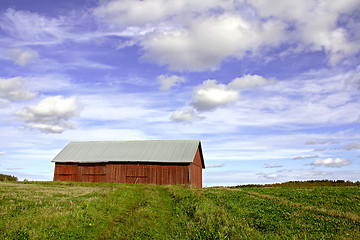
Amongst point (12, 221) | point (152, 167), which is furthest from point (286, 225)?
point (152, 167)

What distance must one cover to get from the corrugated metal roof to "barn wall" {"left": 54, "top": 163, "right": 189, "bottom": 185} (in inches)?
37.7

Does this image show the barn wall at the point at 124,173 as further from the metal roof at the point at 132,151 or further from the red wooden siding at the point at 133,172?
the metal roof at the point at 132,151

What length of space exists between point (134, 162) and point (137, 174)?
6.89ft

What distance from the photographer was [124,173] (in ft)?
149

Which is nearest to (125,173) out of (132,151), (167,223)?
(132,151)

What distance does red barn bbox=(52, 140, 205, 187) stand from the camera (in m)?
43.3

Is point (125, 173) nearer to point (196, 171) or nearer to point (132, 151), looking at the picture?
point (132, 151)

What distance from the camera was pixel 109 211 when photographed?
15133mm

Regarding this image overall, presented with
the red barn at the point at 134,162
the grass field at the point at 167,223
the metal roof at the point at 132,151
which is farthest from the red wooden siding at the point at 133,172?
the grass field at the point at 167,223

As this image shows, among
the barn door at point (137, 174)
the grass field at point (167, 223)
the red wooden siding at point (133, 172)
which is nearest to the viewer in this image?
the grass field at point (167, 223)

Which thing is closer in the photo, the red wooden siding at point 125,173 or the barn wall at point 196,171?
the red wooden siding at point 125,173

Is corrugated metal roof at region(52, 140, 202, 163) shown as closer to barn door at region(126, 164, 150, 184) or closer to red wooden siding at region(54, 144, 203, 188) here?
red wooden siding at region(54, 144, 203, 188)

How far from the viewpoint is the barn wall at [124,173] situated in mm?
42938

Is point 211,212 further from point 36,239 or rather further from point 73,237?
point 36,239
